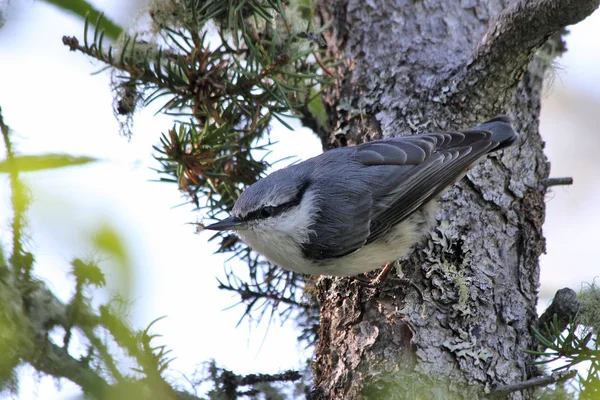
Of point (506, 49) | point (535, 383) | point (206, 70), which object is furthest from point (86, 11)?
point (535, 383)

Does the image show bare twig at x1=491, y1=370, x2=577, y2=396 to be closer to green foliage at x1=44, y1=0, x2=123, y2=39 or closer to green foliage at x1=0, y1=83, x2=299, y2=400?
green foliage at x1=0, y1=83, x2=299, y2=400

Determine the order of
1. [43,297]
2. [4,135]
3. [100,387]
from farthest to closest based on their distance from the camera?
[4,135] < [43,297] < [100,387]

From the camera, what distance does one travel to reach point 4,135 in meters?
1.00

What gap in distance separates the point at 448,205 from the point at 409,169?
20 centimetres

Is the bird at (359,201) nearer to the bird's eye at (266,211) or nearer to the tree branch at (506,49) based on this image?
the bird's eye at (266,211)

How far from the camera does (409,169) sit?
2209mm

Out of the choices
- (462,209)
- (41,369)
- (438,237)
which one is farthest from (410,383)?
(41,369)

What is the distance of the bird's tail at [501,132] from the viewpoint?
2086 mm

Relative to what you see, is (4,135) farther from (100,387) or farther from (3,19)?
(100,387)

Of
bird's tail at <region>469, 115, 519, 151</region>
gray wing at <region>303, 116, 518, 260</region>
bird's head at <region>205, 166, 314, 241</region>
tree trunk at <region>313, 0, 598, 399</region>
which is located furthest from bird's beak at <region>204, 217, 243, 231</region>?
bird's tail at <region>469, 115, 519, 151</region>

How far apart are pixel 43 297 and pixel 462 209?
5.54 feet

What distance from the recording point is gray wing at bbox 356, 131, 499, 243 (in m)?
2.13

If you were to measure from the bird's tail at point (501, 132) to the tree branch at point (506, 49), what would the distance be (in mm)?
145

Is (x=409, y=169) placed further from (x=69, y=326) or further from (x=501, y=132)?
(x=69, y=326)
